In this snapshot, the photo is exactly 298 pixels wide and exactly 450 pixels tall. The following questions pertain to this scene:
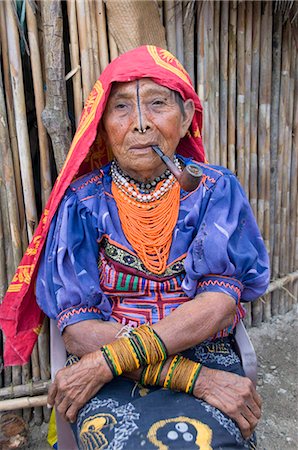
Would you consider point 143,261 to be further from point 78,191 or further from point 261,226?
point 261,226

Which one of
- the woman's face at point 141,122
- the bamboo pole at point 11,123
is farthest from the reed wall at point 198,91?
the woman's face at point 141,122

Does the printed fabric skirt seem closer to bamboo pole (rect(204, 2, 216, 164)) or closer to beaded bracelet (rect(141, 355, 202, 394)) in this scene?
beaded bracelet (rect(141, 355, 202, 394))

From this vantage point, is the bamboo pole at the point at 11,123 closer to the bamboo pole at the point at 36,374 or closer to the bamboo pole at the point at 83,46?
the bamboo pole at the point at 83,46

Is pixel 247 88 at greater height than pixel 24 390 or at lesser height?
greater

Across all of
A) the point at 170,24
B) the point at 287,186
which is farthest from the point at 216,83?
the point at 287,186

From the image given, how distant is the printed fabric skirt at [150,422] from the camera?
55.8 inches

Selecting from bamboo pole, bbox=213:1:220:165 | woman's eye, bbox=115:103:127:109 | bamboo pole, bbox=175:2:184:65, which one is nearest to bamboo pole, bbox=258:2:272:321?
bamboo pole, bbox=213:1:220:165

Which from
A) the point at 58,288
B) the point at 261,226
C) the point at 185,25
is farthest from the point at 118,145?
the point at 261,226

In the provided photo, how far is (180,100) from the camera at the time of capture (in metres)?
1.89

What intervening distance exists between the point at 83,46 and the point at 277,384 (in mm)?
2192

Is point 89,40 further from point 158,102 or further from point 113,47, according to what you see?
point 158,102

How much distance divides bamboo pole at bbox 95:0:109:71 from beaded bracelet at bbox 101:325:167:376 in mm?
1342

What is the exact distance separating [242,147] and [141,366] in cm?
169

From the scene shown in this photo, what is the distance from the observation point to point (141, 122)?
1762mm
